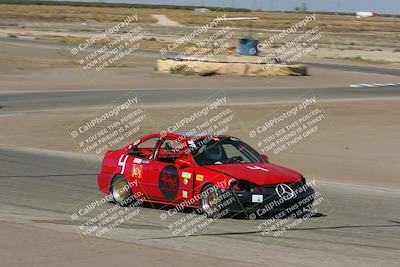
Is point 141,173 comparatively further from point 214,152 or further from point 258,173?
point 258,173

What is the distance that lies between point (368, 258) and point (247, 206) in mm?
3039

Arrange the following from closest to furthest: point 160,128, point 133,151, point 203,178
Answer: point 203,178
point 133,151
point 160,128

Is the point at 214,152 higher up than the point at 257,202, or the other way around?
the point at 214,152

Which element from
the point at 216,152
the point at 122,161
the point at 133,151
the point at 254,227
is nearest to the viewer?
the point at 254,227

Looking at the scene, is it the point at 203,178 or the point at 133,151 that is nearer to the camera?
the point at 203,178

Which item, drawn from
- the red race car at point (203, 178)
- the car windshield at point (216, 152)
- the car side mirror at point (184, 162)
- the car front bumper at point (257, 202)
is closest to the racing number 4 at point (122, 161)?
the red race car at point (203, 178)

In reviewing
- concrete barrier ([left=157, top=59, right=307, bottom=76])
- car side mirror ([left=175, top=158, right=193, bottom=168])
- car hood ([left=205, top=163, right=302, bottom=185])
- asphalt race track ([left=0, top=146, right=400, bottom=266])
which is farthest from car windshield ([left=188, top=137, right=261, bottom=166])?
concrete barrier ([left=157, top=59, right=307, bottom=76])

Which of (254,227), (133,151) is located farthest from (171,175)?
(254,227)

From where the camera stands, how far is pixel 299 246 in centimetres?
1020

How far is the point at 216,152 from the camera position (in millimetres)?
13234

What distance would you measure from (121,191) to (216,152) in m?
1.80

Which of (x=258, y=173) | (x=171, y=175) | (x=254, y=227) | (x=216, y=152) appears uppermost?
(x=216, y=152)

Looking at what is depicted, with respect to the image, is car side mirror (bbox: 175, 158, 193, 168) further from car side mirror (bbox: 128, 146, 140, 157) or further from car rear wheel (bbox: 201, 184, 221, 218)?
car side mirror (bbox: 128, 146, 140, 157)

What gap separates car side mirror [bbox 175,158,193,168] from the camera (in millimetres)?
12930
